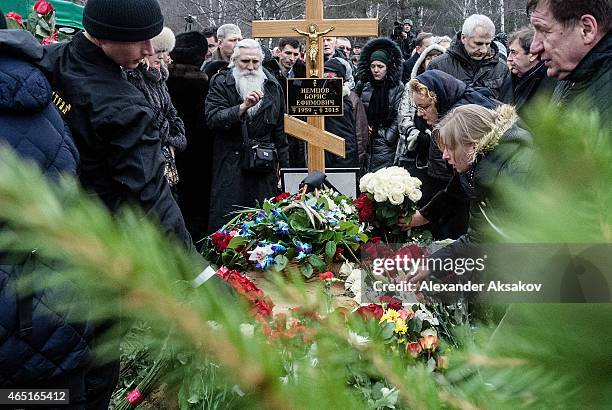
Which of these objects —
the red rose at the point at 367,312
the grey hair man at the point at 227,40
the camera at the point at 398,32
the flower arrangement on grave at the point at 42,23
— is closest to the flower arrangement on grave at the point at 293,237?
the red rose at the point at 367,312

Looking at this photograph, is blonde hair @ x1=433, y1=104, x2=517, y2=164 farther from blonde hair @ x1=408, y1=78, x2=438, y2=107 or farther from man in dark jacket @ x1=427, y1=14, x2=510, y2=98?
man in dark jacket @ x1=427, y1=14, x2=510, y2=98

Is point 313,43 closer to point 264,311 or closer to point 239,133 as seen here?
point 239,133

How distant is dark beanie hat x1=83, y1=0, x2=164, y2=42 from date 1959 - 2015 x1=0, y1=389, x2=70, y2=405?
0.98 meters

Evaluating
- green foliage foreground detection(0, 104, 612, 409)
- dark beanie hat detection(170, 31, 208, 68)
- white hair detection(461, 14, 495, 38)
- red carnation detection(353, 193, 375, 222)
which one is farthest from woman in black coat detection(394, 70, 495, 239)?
green foliage foreground detection(0, 104, 612, 409)

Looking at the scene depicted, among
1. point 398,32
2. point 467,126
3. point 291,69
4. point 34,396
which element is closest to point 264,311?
point 34,396

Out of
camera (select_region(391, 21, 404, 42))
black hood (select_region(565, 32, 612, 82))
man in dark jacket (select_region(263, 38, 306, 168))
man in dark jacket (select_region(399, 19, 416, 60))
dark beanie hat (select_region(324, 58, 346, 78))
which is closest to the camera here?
black hood (select_region(565, 32, 612, 82))

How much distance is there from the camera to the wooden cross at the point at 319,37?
16.9 feet

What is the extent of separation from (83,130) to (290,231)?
1.62 m

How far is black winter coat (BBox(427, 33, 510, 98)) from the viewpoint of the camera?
4.95m

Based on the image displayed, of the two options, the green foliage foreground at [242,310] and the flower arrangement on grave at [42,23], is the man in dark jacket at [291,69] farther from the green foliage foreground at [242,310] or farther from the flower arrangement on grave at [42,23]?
the green foliage foreground at [242,310]

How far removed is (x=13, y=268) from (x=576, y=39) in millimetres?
1598

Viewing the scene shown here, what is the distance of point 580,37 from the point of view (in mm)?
1969

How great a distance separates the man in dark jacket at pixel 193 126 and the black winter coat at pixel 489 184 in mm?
2342

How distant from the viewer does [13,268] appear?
162cm
